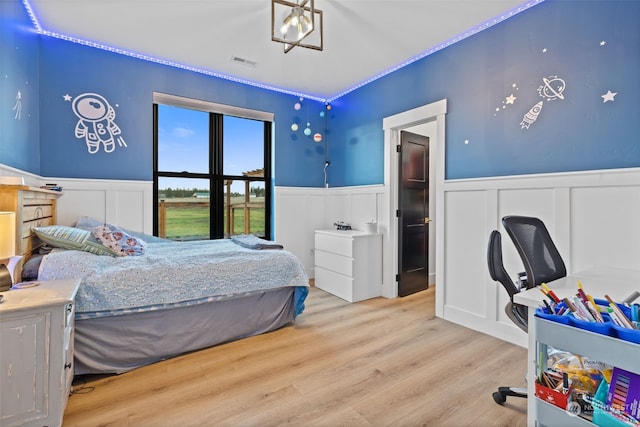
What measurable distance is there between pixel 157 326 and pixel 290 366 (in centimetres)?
101

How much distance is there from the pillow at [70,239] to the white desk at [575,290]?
272 centimetres

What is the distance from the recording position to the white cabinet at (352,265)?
366cm

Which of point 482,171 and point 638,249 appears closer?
point 638,249

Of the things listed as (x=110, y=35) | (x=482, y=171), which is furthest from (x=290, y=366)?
(x=110, y=35)

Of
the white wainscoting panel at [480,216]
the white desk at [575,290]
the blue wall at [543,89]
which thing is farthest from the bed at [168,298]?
the blue wall at [543,89]

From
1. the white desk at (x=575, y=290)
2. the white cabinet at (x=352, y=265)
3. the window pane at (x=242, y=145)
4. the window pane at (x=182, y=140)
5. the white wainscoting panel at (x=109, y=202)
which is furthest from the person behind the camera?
the window pane at (x=242, y=145)

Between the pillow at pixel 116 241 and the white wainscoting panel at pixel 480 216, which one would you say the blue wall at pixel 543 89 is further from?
the pillow at pixel 116 241

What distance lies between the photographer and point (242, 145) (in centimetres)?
434

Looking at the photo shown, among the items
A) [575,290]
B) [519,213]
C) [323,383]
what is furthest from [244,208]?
[575,290]

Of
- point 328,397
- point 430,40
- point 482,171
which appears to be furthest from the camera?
A: point 430,40

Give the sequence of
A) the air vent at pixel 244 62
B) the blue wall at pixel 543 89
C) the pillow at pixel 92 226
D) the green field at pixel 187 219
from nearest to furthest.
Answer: the blue wall at pixel 543 89 < the pillow at pixel 92 226 < the air vent at pixel 244 62 < the green field at pixel 187 219

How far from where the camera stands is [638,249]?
2006 mm

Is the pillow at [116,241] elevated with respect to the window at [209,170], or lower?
lower

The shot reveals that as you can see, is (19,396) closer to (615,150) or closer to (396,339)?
(396,339)
